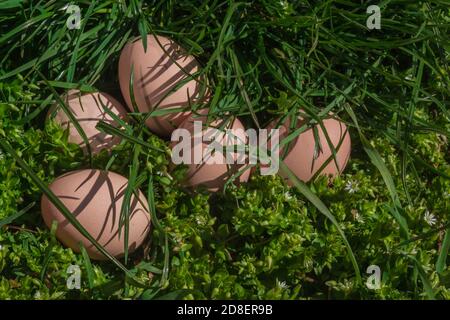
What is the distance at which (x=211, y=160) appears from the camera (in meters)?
1.64

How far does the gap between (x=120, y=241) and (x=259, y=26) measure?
64cm

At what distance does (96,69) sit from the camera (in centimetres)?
181

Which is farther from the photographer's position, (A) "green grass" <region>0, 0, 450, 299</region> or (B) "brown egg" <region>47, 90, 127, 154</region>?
(B) "brown egg" <region>47, 90, 127, 154</region>

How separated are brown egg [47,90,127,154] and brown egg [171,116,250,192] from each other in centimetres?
17

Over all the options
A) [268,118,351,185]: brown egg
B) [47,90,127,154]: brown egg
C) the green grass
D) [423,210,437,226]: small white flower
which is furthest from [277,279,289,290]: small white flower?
[47,90,127,154]: brown egg

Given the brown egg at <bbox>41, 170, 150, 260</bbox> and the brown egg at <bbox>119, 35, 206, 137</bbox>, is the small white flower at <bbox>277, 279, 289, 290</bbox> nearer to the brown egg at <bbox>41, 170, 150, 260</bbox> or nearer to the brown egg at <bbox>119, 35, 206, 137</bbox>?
the brown egg at <bbox>41, 170, 150, 260</bbox>

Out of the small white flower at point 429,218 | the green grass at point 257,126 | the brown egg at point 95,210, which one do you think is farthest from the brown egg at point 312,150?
the brown egg at point 95,210

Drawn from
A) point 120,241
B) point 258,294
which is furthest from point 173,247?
point 258,294

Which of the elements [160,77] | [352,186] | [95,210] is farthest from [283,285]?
[160,77]

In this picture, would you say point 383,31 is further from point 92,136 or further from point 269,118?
point 92,136

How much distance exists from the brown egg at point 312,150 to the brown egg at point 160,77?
25cm

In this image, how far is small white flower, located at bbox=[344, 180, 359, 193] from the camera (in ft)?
5.53

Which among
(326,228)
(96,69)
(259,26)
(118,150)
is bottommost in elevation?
(326,228)

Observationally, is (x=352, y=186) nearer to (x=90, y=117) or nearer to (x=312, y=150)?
(x=312, y=150)
